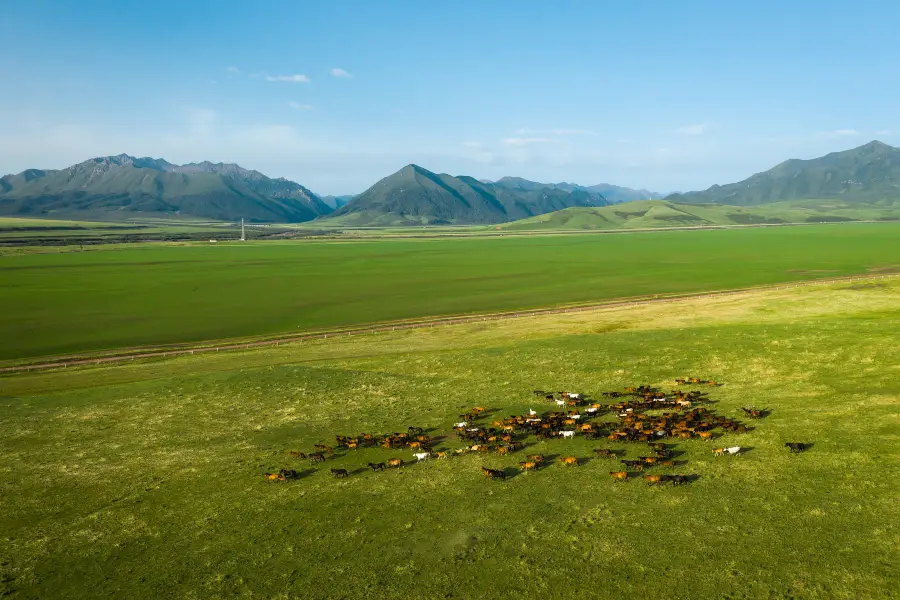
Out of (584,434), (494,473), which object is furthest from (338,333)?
(494,473)

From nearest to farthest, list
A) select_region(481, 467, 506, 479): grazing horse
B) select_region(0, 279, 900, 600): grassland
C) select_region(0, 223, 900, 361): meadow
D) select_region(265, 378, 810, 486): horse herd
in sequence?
select_region(0, 279, 900, 600): grassland → select_region(481, 467, 506, 479): grazing horse → select_region(265, 378, 810, 486): horse herd → select_region(0, 223, 900, 361): meadow

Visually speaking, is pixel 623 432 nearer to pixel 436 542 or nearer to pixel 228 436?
pixel 436 542

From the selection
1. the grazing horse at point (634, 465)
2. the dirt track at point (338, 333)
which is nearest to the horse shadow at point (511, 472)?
the grazing horse at point (634, 465)

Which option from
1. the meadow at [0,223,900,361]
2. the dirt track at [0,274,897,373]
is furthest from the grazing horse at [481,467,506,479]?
the meadow at [0,223,900,361]

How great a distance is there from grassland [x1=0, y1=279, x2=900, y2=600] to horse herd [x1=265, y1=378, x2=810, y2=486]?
864mm

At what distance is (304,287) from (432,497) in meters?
103

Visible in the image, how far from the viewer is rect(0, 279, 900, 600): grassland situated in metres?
22.5

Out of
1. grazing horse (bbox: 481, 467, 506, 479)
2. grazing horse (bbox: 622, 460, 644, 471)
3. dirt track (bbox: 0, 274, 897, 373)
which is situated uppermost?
grazing horse (bbox: 622, 460, 644, 471)

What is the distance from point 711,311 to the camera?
8406cm

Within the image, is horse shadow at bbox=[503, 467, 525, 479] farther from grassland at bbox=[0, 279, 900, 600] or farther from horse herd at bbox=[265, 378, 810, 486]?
grassland at bbox=[0, 279, 900, 600]

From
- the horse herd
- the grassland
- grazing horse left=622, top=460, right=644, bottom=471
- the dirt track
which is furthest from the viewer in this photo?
the dirt track

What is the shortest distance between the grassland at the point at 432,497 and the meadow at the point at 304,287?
3143 centimetres

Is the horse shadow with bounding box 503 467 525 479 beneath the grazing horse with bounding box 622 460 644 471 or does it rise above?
beneath

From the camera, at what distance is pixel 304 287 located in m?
127
